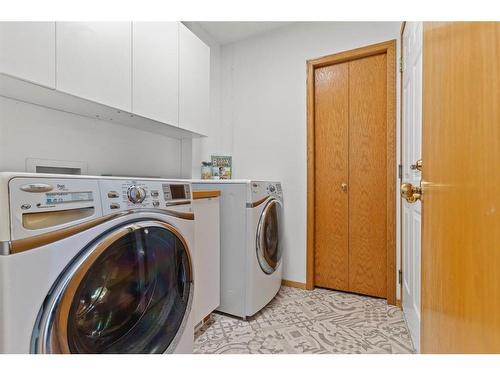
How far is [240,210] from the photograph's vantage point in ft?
5.31

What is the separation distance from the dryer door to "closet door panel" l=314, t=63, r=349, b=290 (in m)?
1.39

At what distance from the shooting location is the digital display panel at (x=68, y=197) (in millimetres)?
641

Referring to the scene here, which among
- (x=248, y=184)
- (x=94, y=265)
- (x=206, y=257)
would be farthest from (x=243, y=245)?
(x=94, y=265)

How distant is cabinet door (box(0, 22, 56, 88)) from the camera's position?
2.73ft

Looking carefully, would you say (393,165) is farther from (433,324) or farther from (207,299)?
(207,299)

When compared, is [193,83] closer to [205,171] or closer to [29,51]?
[205,171]

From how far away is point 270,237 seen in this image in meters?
1.86

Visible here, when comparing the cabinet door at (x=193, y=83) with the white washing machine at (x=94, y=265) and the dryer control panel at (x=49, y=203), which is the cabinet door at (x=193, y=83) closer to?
the white washing machine at (x=94, y=265)

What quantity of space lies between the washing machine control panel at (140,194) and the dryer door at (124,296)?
73 millimetres

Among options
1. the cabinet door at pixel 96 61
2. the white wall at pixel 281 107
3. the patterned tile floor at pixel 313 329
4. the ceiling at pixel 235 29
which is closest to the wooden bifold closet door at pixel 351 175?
the white wall at pixel 281 107

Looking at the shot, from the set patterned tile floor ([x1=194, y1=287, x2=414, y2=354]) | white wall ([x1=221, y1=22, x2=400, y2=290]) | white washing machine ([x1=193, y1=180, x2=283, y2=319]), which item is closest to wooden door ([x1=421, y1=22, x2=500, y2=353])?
patterned tile floor ([x1=194, y1=287, x2=414, y2=354])

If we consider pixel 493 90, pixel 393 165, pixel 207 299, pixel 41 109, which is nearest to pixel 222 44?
pixel 41 109

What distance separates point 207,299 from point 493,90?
4.98ft

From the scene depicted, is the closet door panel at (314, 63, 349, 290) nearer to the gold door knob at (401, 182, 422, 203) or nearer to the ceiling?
the ceiling
